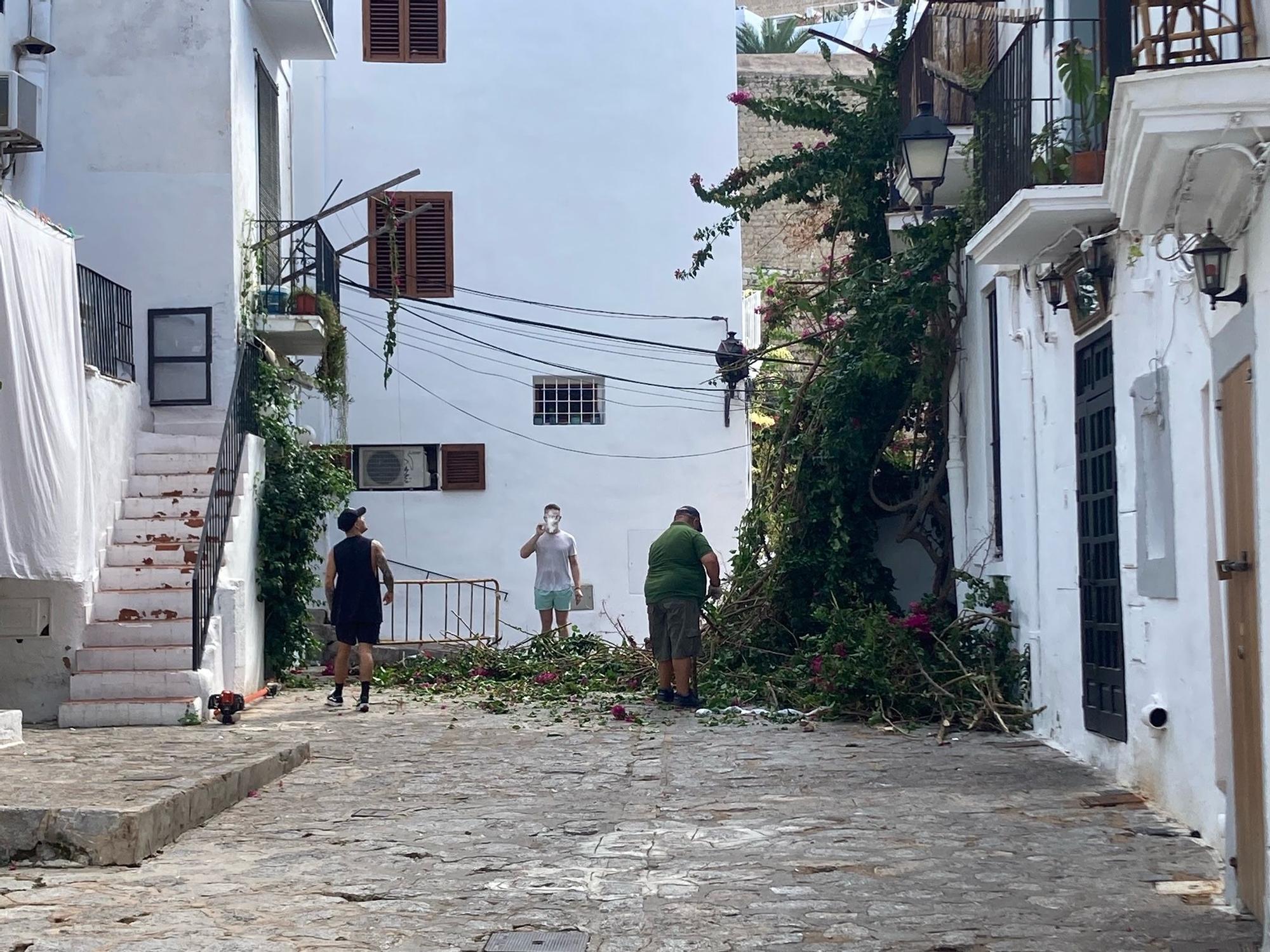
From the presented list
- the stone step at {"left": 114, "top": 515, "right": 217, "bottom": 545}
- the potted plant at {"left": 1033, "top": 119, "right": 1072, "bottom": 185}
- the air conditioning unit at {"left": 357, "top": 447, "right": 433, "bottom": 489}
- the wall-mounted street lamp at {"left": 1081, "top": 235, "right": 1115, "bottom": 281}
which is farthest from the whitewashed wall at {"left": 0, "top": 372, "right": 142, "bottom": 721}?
the air conditioning unit at {"left": 357, "top": 447, "right": 433, "bottom": 489}

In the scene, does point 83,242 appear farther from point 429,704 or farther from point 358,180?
point 358,180

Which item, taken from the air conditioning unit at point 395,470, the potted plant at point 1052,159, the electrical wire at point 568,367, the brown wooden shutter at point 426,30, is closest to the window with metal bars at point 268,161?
the electrical wire at point 568,367

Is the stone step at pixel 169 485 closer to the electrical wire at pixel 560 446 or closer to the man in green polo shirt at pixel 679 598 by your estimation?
the man in green polo shirt at pixel 679 598

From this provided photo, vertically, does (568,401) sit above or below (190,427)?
above

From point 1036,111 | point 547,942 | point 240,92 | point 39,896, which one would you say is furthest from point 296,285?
point 547,942

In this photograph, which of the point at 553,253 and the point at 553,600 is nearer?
the point at 553,600

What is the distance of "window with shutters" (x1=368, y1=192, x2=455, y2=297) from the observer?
23812 mm

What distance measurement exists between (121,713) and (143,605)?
123 cm

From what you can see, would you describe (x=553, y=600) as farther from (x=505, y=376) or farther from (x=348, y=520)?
(x=348, y=520)

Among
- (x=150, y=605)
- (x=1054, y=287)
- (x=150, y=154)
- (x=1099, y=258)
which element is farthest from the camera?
(x=150, y=154)

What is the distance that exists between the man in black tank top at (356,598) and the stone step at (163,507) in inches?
58.7

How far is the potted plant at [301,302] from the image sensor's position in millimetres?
16859

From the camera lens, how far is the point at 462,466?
23812 millimetres

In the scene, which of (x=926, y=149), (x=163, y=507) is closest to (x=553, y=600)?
(x=163, y=507)
